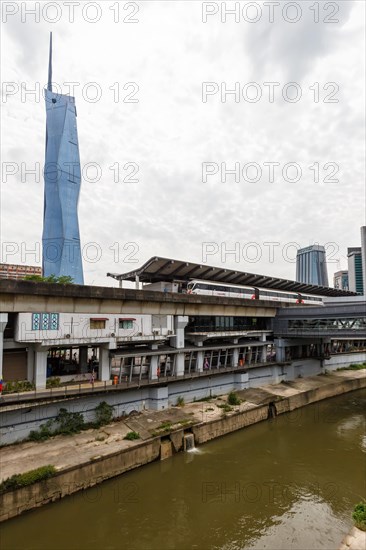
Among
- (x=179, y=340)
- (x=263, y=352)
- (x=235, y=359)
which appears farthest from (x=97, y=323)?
(x=263, y=352)

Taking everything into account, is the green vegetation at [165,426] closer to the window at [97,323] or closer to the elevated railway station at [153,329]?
the elevated railway station at [153,329]

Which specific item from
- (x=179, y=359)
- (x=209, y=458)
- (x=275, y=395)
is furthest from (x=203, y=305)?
(x=209, y=458)

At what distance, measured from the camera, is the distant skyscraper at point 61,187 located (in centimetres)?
A: 6191

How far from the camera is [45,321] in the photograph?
21.5m

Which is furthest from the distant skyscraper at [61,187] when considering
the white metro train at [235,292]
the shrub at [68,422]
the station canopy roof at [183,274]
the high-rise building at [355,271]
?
the high-rise building at [355,271]

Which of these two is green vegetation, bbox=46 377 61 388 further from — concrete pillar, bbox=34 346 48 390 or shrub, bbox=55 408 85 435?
shrub, bbox=55 408 85 435

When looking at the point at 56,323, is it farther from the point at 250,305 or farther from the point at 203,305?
the point at 250,305

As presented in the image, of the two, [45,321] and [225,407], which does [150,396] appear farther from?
[45,321]

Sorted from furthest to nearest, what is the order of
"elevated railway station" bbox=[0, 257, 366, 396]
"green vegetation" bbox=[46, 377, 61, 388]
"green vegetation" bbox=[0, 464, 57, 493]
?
→ "green vegetation" bbox=[46, 377, 61, 388]
"elevated railway station" bbox=[0, 257, 366, 396]
"green vegetation" bbox=[0, 464, 57, 493]

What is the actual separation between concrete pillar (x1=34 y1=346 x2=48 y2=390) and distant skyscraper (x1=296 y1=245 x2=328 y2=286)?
181912 millimetres

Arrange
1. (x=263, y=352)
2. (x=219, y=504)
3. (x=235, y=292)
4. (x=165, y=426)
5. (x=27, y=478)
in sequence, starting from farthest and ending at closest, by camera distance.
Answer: (x=235, y=292) < (x=263, y=352) < (x=165, y=426) < (x=219, y=504) < (x=27, y=478)

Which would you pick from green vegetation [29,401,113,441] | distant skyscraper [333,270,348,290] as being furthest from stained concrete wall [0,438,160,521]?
distant skyscraper [333,270,348,290]

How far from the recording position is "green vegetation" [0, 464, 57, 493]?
1455cm

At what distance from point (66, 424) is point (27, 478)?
6.10m
